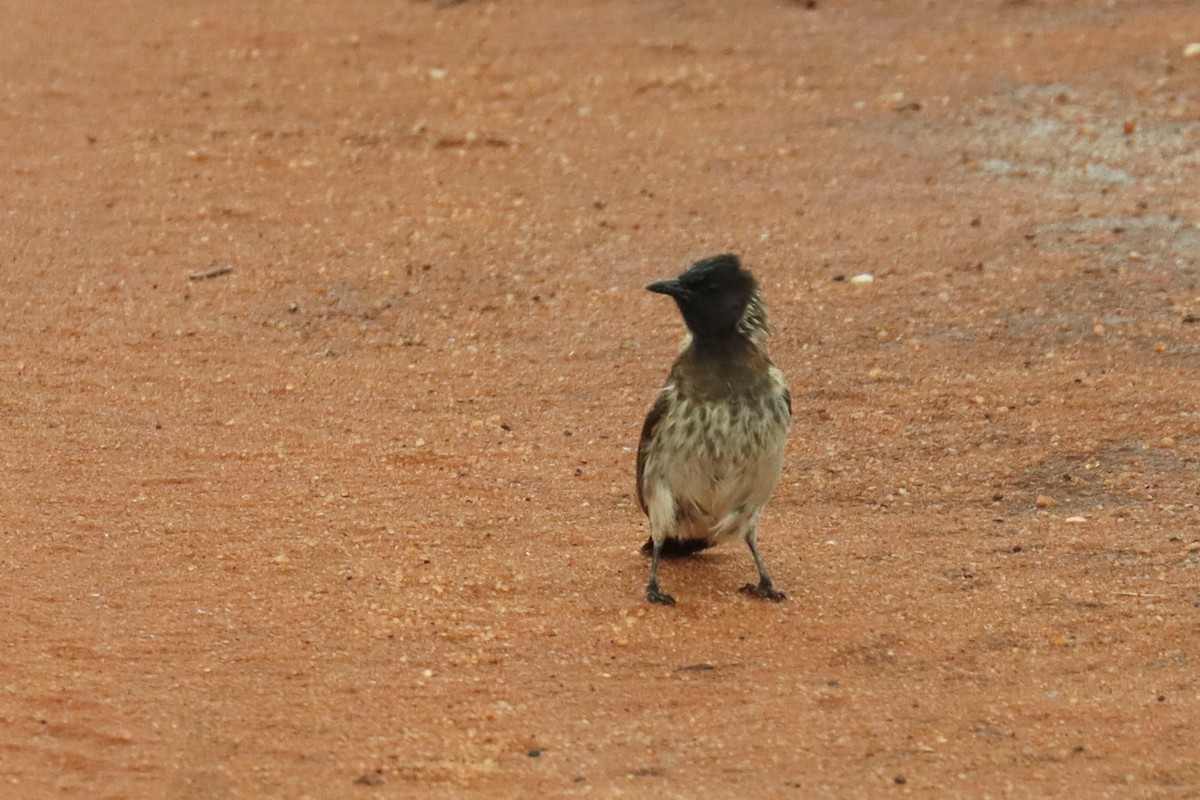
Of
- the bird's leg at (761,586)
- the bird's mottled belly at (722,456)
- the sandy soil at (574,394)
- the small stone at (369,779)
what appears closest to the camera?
the small stone at (369,779)

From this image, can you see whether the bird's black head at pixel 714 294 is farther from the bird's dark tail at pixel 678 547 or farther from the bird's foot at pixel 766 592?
the bird's foot at pixel 766 592

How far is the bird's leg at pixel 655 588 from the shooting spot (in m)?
6.70

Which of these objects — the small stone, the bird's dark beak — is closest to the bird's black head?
the bird's dark beak

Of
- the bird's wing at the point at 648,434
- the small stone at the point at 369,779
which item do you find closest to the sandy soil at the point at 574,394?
the small stone at the point at 369,779

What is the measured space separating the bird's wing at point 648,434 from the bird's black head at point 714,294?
305 mm

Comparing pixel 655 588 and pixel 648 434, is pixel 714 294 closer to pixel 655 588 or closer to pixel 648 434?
pixel 648 434

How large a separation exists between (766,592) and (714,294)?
117 cm

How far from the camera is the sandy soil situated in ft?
18.6

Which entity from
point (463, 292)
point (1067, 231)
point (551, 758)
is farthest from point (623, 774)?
point (1067, 231)

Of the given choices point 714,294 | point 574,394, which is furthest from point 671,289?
point 574,394

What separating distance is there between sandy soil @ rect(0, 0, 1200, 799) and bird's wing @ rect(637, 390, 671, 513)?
32 cm

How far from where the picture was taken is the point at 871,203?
11.5m

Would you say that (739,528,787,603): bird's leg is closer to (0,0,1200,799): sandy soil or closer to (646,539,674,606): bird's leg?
(0,0,1200,799): sandy soil

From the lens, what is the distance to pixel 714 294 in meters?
6.73
